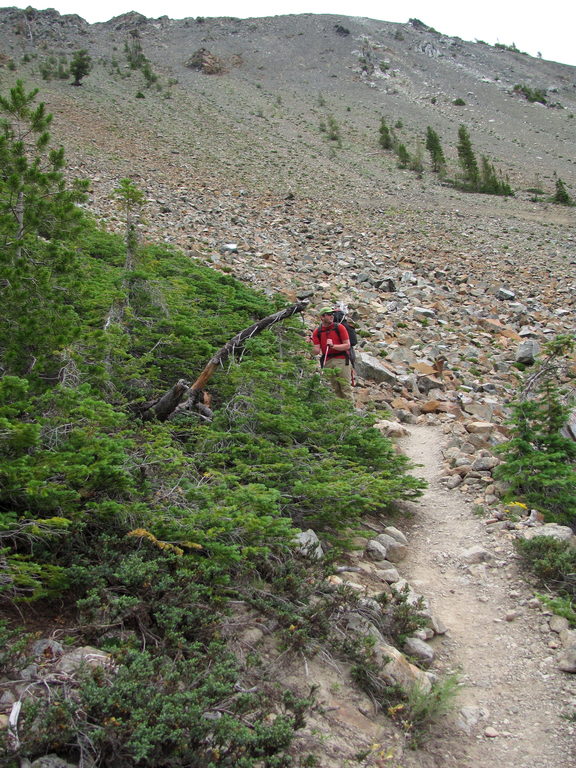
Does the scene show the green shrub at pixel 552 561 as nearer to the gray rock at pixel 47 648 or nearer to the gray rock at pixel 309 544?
the gray rock at pixel 309 544

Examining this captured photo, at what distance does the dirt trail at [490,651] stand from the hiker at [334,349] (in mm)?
2456

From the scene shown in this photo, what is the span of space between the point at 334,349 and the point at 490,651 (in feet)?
15.1

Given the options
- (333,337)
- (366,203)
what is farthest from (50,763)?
(366,203)

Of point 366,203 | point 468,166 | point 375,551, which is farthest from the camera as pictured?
point 468,166

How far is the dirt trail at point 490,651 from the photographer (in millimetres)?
2936

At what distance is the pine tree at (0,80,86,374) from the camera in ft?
13.4

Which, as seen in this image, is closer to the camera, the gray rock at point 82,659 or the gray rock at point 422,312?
the gray rock at point 82,659

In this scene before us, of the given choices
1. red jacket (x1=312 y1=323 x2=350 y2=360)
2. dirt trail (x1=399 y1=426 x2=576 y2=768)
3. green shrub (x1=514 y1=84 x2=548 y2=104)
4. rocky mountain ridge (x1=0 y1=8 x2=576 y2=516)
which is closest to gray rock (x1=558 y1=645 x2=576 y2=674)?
dirt trail (x1=399 y1=426 x2=576 y2=768)

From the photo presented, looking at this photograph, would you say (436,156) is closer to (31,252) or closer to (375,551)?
(31,252)

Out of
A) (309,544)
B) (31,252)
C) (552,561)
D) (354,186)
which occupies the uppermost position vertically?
(354,186)

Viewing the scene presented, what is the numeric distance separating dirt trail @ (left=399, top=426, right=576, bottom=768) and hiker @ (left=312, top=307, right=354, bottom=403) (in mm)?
2456

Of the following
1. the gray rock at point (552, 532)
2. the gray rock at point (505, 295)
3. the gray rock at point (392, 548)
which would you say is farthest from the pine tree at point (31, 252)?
the gray rock at point (505, 295)

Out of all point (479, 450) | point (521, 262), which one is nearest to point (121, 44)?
point (521, 262)

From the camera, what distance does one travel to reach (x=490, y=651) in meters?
3.75
